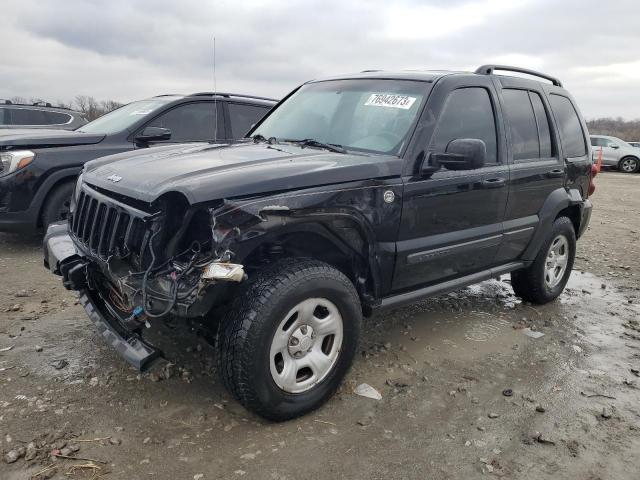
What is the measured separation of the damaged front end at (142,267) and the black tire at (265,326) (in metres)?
0.17

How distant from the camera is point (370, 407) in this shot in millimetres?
3078

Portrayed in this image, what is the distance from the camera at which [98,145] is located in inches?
233

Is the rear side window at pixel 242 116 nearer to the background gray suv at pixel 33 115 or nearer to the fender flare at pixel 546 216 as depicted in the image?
the fender flare at pixel 546 216

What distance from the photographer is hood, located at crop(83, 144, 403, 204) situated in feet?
8.63

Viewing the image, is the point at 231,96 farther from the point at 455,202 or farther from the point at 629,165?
the point at 629,165

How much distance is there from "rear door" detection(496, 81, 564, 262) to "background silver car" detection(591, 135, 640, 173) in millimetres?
20539

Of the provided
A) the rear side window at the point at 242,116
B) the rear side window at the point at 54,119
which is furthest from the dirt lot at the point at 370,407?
the rear side window at the point at 54,119

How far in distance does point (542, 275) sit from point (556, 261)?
34cm

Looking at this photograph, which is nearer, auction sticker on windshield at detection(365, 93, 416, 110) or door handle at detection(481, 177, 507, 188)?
auction sticker on windshield at detection(365, 93, 416, 110)

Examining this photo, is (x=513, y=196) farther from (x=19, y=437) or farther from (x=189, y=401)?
(x=19, y=437)

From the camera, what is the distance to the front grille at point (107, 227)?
2.74 m

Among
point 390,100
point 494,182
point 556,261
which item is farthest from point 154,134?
point 556,261

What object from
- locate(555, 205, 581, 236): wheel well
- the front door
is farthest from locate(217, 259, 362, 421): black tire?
locate(555, 205, 581, 236): wheel well

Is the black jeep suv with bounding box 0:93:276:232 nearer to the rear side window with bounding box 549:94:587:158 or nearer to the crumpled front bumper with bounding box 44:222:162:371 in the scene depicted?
the crumpled front bumper with bounding box 44:222:162:371
